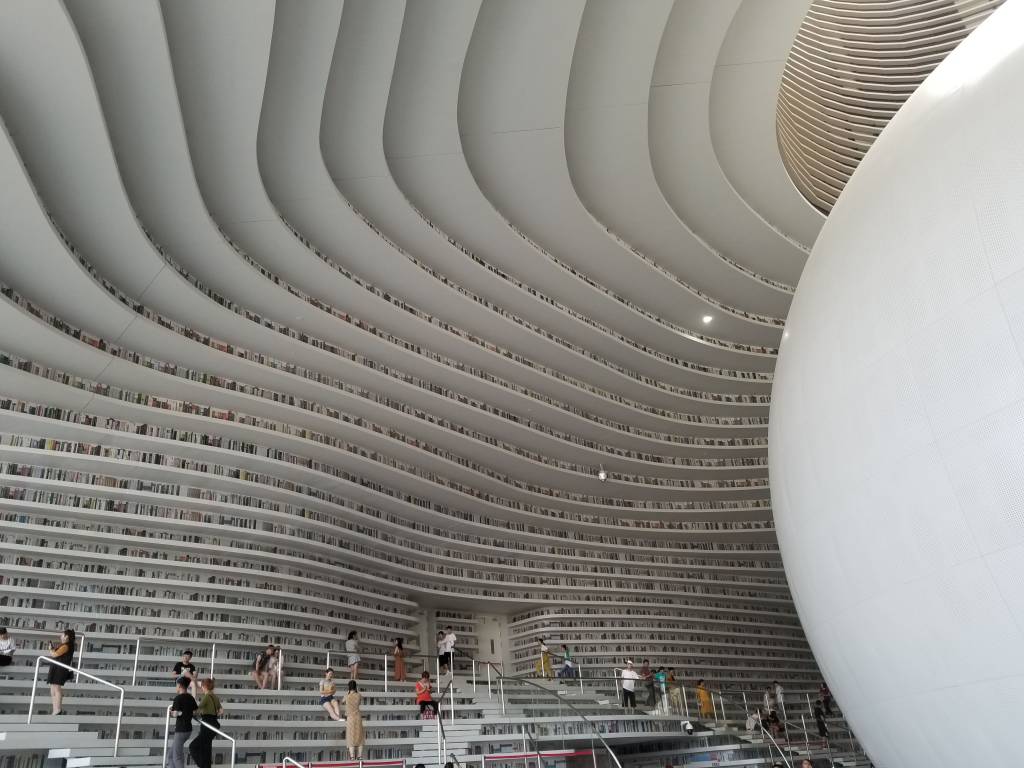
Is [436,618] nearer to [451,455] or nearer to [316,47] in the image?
[451,455]

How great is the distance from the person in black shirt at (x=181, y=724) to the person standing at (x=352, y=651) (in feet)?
14.3

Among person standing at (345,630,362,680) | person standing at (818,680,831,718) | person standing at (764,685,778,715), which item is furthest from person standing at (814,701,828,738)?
person standing at (345,630,362,680)

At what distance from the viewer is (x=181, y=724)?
6.80 m

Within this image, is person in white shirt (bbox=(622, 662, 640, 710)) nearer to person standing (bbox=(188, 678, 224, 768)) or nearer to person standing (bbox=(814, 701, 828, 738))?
person standing (bbox=(814, 701, 828, 738))

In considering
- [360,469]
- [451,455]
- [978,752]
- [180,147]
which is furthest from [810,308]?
[451,455]

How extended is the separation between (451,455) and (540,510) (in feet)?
7.73

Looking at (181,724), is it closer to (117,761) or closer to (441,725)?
(117,761)

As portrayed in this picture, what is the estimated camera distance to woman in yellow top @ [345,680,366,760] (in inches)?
324

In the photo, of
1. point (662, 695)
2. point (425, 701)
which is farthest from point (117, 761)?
point (662, 695)

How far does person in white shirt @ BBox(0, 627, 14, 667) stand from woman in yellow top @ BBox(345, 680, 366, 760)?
3061mm

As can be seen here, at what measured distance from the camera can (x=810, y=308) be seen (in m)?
6.44

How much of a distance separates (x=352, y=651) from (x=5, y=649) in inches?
191

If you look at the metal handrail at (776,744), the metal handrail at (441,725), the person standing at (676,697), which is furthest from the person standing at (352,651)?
the metal handrail at (776,744)

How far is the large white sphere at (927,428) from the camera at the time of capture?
4531 millimetres
